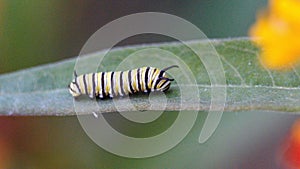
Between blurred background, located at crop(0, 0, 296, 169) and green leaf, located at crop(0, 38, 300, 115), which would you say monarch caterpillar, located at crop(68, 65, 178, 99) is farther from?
blurred background, located at crop(0, 0, 296, 169)

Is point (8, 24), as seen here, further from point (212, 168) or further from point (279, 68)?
point (279, 68)

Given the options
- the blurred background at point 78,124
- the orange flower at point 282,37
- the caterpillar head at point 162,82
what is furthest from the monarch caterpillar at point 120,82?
the blurred background at point 78,124

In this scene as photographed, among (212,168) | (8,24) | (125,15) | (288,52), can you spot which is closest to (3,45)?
(8,24)

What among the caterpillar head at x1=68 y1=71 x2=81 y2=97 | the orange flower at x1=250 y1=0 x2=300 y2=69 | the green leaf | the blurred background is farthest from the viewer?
the blurred background

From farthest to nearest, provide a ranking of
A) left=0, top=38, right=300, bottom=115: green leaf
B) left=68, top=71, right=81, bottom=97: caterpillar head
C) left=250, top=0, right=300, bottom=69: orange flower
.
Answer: left=68, top=71, right=81, bottom=97: caterpillar head
left=250, top=0, right=300, bottom=69: orange flower
left=0, top=38, right=300, bottom=115: green leaf

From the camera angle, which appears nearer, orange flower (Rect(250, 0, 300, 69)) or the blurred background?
orange flower (Rect(250, 0, 300, 69))

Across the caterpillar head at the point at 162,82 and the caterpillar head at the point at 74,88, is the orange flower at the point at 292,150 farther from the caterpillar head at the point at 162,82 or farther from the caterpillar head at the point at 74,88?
the caterpillar head at the point at 74,88

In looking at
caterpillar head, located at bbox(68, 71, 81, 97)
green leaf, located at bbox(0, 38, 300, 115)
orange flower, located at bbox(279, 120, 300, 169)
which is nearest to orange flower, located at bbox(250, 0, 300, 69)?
green leaf, located at bbox(0, 38, 300, 115)

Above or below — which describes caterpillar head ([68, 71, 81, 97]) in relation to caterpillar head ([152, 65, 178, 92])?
above
